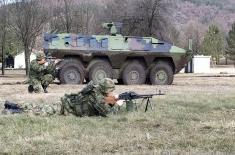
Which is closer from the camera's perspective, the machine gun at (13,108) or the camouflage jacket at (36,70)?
the machine gun at (13,108)

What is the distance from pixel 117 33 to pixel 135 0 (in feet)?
81.4

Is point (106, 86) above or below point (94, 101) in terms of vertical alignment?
above

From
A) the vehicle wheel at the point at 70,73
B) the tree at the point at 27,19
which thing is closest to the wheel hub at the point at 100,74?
the vehicle wheel at the point at 70,73

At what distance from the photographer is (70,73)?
22.6m

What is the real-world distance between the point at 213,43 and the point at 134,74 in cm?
6742

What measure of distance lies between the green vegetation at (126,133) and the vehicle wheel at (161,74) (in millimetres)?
12067

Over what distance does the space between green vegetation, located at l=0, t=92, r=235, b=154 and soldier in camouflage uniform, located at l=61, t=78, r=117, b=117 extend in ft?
0.93

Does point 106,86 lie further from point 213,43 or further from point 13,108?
point 213,43

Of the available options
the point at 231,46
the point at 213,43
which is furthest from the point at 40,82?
the point at 231,46

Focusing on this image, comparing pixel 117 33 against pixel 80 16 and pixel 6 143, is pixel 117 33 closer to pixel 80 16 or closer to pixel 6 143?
pixel 6 143

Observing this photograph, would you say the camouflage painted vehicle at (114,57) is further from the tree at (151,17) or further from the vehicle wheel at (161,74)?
the tree at (151,17)

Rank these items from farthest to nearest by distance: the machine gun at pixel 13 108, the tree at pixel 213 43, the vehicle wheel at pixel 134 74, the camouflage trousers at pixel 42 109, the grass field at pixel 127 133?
the tree at pixel 213 43 → the vehicle wheel at pixel 134 74 → the machine gun at pixel 13 108 → the camouflage trousers at pixel 42 109 → the grass field at pixel 127 133

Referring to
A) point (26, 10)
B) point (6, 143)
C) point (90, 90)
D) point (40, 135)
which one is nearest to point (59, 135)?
point (40, 135)

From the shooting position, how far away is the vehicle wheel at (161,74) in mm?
23844
